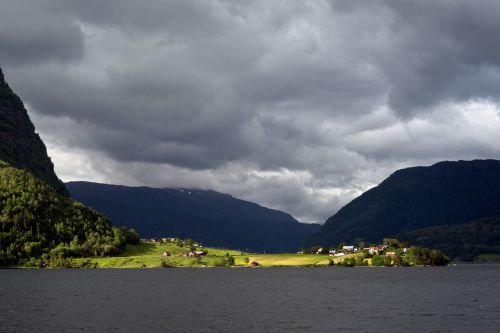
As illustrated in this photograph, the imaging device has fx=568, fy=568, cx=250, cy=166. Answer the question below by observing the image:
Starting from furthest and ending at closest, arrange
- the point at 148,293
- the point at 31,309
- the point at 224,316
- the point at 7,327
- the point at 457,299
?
the point at 148,293, the point at 457,299, the point at 31,309, the point at 224,316, the point at 7,327

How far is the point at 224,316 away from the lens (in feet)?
414

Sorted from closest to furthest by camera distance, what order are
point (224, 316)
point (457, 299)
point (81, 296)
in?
1. point (224, 316)
2. point (457, 299)
3. point (81, 296)

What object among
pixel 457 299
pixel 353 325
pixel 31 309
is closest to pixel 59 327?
pixel 31 309

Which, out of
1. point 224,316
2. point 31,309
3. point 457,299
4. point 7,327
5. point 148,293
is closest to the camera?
point 7,327

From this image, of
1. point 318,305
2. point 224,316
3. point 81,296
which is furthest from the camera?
point 81,296

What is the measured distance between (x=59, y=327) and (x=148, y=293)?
282ft

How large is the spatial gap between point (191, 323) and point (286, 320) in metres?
20.0

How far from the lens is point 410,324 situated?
111 m

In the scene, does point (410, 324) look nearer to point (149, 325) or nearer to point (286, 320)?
point (286, 320)

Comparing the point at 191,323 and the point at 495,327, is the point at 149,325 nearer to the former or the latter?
the point at 191,323

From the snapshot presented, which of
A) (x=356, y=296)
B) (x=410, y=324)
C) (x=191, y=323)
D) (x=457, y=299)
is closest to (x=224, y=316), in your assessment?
(x=191, y=323)

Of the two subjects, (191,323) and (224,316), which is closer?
(191,323)

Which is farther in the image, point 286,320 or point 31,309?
point 31,309

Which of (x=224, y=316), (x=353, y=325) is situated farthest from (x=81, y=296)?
(x=353, y=325)
